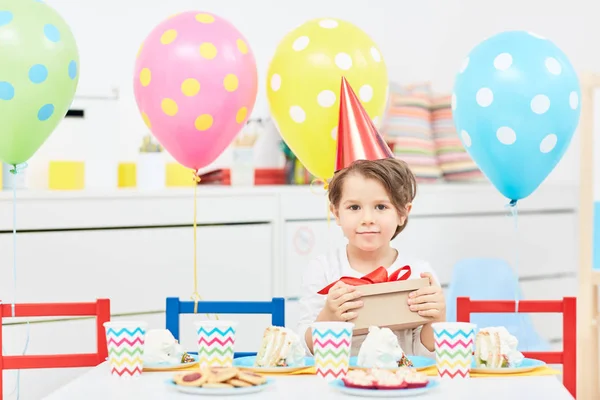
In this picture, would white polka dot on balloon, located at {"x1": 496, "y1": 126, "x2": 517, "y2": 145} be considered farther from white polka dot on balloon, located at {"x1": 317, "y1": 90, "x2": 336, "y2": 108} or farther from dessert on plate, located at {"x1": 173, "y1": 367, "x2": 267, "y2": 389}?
dessert on plate, located at {"x1": 173, "y1": 367, "x2": 267, "y2": 389}

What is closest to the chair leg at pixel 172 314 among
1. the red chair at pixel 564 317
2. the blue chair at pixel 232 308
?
the blue chair at pixel 232 308

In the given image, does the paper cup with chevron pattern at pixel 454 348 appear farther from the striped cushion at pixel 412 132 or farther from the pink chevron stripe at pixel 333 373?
the striped cushion at pixel 412 132

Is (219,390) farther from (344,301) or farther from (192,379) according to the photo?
(344,301)

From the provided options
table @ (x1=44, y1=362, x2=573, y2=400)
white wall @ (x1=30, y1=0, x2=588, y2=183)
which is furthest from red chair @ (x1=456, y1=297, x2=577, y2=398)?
white wall @ (x1=30, y1=0, x2=588, y2=183)

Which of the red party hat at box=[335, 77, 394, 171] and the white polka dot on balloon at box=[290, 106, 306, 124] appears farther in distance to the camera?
the white polka dot on balloon at box=[290, 106, 306, 124]

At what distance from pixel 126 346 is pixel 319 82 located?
32.5 inches

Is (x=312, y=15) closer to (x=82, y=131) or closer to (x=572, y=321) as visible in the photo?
(x=82, y=131)

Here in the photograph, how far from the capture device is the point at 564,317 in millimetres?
1797

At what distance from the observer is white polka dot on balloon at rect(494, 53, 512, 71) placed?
1.99 metres

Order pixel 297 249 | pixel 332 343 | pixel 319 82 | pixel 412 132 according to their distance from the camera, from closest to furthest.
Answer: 1. pixel 332 343
2. pixel 319 82
3. pixel 297 249
4. pixel 412 132

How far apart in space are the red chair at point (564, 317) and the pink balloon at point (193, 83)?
2.14 feet

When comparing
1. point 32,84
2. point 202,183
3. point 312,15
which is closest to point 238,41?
point 32,84

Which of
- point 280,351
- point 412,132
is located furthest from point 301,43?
point 412,132

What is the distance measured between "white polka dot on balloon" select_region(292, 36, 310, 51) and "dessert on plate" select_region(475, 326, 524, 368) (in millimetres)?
831
